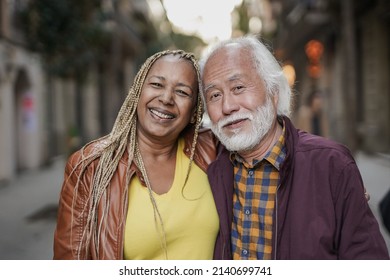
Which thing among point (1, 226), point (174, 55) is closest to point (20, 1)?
point (1, 226)

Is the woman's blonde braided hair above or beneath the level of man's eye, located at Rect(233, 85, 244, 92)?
beneath

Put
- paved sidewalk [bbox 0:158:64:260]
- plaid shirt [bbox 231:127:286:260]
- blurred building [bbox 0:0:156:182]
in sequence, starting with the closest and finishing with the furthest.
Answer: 1. plaid shirt [bbox 231:127:286:260]
2. paved sidewalk [bbox 0:158:64:260]
3. blurred building [bbox 0:0:156:182]

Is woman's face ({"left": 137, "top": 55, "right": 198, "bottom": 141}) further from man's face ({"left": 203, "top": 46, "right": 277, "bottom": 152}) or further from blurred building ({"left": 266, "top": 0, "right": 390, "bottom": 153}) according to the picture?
blurred building ({"left": 266, "top": 0, "right": 390, "bottom": 153})

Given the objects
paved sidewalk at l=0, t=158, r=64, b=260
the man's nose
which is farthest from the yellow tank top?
paved sidewalk at l=0, t=158, r=64, b=260

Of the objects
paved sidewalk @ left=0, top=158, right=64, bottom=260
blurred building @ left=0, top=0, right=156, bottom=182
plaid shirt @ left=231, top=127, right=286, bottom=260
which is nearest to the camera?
plaid shirt @ left=231, top=127, right=286, bottom=260

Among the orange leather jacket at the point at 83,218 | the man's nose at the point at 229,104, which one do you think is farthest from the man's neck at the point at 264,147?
the orange leather jacket at the point at 83,218

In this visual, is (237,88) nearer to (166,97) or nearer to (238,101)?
(238,101)

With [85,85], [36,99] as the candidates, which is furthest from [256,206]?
[36,99]

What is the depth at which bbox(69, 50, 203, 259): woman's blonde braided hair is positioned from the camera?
1.80m

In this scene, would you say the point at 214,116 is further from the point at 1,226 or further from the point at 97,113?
the point at 97,113

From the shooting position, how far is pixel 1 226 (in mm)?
5668

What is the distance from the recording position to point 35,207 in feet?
22.5

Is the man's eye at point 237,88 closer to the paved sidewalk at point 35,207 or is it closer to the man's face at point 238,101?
the man's face at point 238,101
